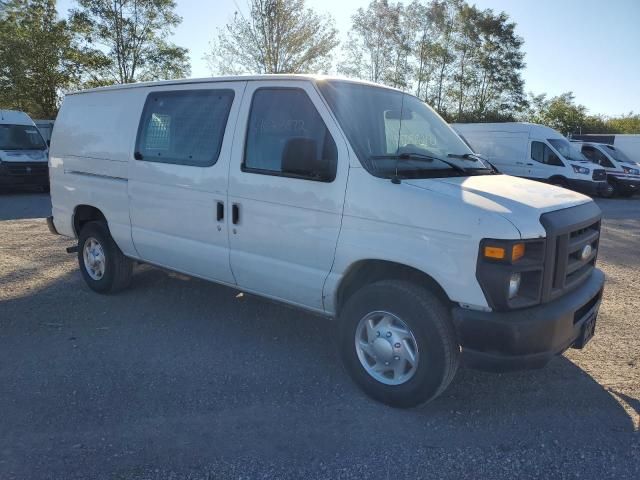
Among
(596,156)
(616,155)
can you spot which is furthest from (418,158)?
(616,155)

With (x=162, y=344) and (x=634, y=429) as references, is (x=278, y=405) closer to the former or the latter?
(x=162, y=344)

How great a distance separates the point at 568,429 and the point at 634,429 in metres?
0.41

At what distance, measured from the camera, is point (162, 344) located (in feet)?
14.2

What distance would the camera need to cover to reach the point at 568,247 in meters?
3.09

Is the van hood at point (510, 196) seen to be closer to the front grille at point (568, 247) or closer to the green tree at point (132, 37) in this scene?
the front grille at point (568, 247)

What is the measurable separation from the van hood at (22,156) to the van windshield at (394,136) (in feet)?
45.5

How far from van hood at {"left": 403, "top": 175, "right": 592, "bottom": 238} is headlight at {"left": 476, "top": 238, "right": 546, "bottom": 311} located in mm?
102

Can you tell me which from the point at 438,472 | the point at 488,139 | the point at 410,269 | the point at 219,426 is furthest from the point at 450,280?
the point at 488,139

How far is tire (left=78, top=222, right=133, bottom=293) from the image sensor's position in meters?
5.36

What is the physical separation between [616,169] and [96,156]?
18.3 metres

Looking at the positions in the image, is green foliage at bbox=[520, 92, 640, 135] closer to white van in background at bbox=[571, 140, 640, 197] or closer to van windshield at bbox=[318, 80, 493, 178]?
white van in background at bbox=[571, 140, 640, 197]

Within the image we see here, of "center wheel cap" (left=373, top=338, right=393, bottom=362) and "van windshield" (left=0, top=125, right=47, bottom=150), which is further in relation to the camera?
"van windshield" (left=0, top=125, right=47, bottom=150)

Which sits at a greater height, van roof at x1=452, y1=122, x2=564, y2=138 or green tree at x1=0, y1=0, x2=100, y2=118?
green tree at x1=0, y1=0, x2=100, y2=118

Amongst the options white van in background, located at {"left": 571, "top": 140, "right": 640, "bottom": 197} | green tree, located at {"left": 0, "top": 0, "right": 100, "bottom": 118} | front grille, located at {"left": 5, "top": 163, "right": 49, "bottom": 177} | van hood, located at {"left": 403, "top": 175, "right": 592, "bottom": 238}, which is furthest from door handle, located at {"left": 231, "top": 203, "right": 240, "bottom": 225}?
green tree, located at {"left": 0, "top": 0, "right": 100, "bottom": 118}
